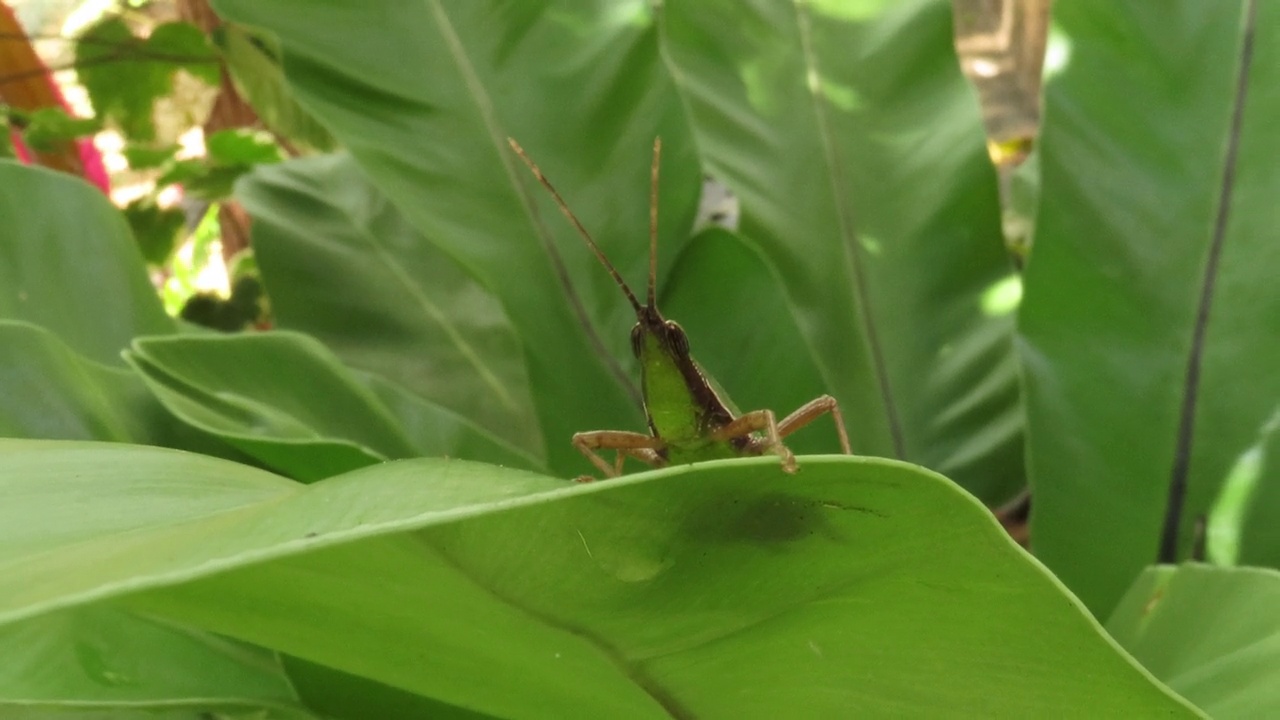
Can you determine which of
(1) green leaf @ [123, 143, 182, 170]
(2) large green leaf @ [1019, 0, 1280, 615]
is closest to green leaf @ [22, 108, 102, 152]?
(1) green leaf @ [123, 143, 182, 170]

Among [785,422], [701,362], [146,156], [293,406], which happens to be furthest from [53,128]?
[785,422]

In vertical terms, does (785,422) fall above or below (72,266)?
below

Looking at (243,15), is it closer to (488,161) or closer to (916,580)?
(488,161)

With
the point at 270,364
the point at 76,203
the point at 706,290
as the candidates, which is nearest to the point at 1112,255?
the point at 706,290

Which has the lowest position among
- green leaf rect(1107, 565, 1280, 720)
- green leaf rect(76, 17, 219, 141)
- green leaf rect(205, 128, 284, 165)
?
green leaf rect(1107, 565, 1280, 720)

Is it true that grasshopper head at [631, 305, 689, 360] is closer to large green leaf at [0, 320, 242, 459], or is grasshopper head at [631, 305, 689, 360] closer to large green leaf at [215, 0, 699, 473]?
large green leaf at [215, 0, 699, 473]

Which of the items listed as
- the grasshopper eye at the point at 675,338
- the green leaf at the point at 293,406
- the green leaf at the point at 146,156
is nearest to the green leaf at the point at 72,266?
the green leaf at the point at 293,406

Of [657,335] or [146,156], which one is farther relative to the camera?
[146,156]

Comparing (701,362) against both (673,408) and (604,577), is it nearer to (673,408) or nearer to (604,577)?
(673,408)
